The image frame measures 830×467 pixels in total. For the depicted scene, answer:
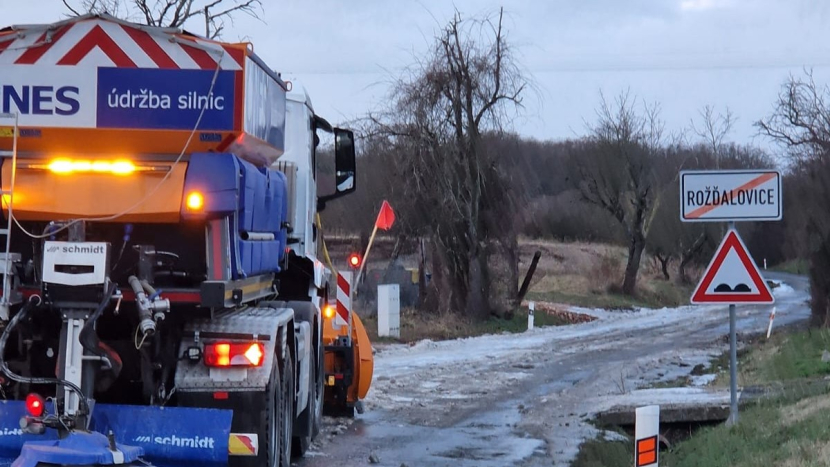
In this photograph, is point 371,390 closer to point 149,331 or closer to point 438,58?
point 149,331

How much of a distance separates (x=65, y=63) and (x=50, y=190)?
2.71 feet

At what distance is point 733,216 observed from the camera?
34.3ft

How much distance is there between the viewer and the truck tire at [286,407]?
27.5ft

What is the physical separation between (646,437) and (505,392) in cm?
760

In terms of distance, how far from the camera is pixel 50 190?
6.89 metres

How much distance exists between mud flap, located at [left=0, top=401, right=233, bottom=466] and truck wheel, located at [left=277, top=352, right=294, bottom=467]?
134cm

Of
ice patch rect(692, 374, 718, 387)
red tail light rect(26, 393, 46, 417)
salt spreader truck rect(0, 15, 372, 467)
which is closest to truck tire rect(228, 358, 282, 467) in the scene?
salt spreader truck rect(0, 15, 372, 467)

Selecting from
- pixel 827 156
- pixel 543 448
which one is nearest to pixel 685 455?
pixel 543 448

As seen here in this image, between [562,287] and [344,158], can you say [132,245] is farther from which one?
[562,287]

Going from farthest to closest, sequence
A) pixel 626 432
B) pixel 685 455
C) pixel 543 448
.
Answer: pixel 626 432
pixel 543 448
pixel 685 455

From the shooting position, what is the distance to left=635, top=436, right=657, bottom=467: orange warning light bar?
8.11m

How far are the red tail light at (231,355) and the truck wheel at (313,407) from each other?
2.92 m

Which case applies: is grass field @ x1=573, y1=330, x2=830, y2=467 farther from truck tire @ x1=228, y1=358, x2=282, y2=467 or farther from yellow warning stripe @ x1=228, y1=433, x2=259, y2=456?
yellow warning stripe @ x1=228, y1=433, x2=259, y2=456

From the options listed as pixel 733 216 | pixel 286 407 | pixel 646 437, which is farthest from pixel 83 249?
pixel 733 216
